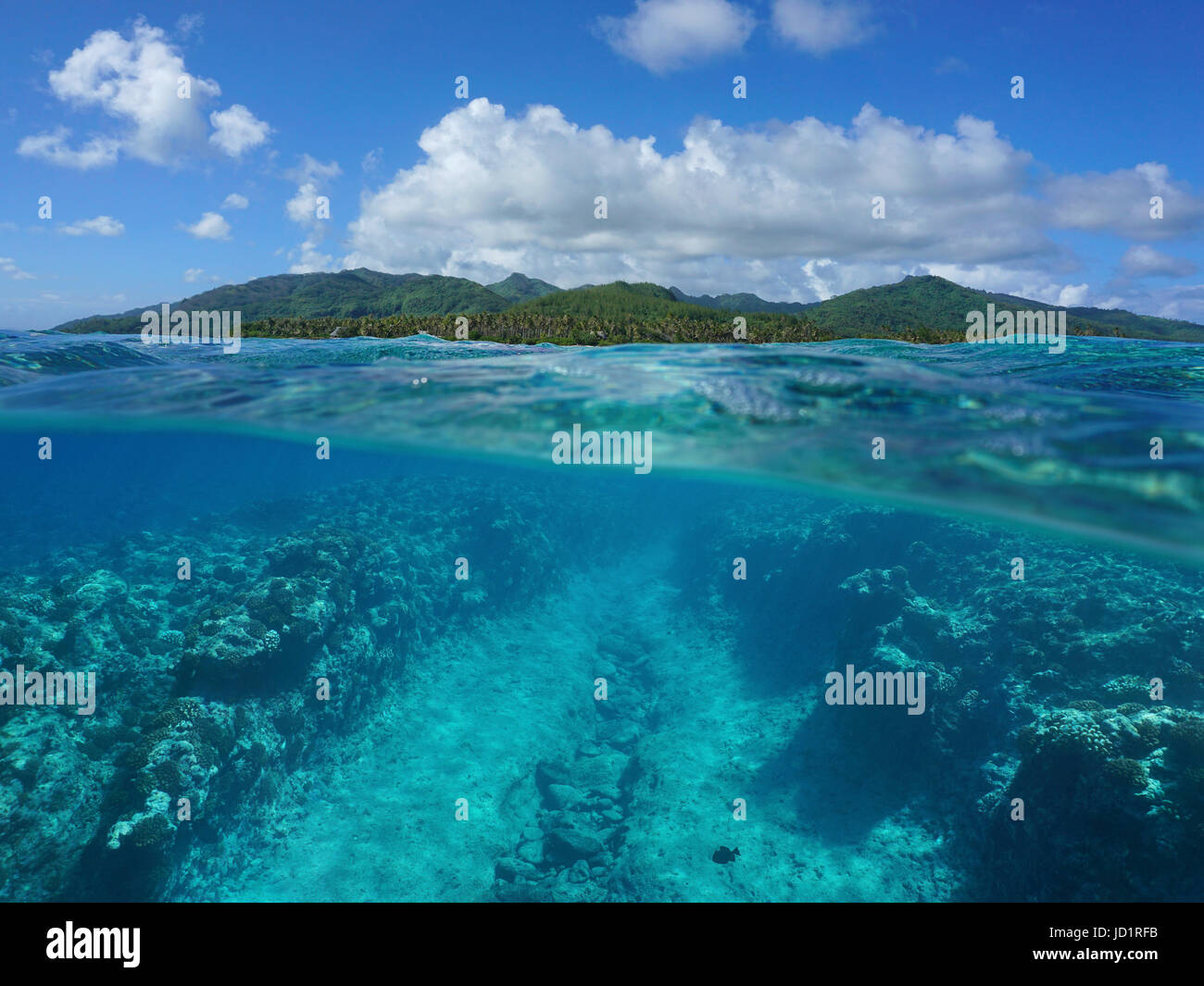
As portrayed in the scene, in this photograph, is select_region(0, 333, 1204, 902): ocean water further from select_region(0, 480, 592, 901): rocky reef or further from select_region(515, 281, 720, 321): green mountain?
select_region(515, 281, 720, 321): green mountain

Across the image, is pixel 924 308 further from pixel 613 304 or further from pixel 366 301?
pixel 366 301

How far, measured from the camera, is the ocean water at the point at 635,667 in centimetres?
988

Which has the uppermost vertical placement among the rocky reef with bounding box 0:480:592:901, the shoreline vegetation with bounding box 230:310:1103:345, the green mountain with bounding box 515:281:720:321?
the green mountain with bounding box 515:281:720:321

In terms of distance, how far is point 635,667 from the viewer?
19672 mm

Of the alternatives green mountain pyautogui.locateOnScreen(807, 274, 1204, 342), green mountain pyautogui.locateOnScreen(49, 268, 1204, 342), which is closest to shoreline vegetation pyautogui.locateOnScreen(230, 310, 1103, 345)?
green mountain pyautogui.locateOnScreen(49, 268, 1204, 342)

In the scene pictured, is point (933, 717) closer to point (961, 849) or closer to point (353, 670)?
point (961, 849)

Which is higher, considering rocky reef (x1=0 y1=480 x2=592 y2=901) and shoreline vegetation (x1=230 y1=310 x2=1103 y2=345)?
shoreline vegetation (x1=230 y1=310 x2=1103 y2=345)

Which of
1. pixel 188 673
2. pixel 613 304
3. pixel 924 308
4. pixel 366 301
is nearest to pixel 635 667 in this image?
pixel 188 673

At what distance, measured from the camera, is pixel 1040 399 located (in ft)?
32.9

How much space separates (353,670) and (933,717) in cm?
1492

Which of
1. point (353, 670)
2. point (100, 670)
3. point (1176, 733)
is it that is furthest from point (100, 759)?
point (1176, 733)

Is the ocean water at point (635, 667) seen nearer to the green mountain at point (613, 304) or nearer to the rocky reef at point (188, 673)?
the rocky reef at point (188, 673)

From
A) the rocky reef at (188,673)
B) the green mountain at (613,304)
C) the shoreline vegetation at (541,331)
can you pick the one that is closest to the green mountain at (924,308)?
the green mountain at (613,304)

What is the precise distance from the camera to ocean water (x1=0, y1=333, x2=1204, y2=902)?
9875 mm
